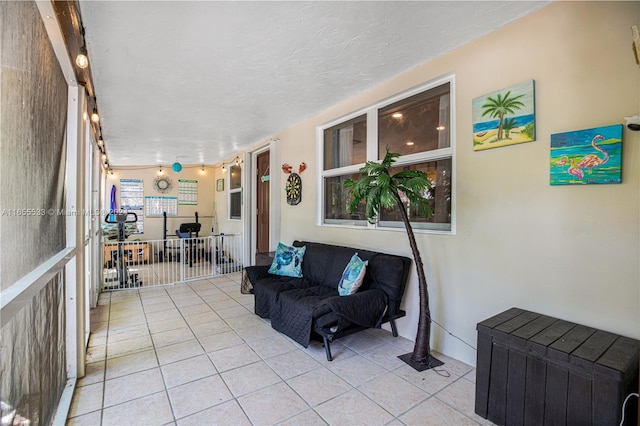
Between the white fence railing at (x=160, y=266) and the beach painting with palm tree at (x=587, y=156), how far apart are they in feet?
15.5

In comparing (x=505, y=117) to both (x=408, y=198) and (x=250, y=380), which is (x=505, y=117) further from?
(x=250, y=380)

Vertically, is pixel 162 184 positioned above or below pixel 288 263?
above

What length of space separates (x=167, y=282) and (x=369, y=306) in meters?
3.94

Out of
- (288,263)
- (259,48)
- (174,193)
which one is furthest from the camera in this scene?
(174,193)

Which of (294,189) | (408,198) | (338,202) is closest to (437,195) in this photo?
(408,198)

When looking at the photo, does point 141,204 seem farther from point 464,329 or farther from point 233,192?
point 464,329

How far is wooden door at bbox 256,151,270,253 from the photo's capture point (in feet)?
18.9

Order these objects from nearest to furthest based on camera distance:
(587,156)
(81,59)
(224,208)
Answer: (587,156) → (81,59) → (224,208)

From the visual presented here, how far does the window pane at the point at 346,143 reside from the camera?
11.1ft

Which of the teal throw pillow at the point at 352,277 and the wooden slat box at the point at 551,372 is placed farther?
the teal throw pillow at the point at 352,277

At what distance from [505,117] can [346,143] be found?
6.01ft

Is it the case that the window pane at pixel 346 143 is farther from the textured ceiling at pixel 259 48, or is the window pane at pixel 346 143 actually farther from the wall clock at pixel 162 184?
the wall clock at pixel 162 184

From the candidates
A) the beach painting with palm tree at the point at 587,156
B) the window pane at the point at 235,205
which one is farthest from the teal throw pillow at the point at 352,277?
the window pane at the point at 235,205

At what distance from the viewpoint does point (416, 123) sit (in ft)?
9.25
